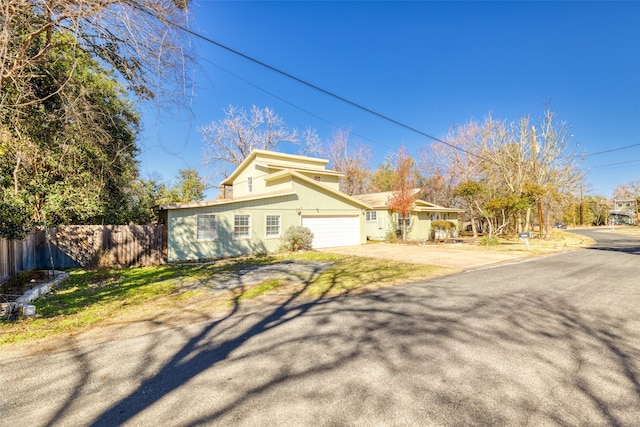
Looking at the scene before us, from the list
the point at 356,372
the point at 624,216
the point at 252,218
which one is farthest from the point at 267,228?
the point at 624,216

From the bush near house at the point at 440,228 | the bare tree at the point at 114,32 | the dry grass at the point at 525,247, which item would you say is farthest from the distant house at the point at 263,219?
the bare tree at the point at 114,32

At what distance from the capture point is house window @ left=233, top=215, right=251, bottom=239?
14914 millimetres

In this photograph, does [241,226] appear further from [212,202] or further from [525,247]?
[525,247]

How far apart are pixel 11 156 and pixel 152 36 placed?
9.09 m

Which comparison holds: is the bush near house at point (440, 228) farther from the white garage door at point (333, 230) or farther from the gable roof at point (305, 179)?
the white garage door at point (333, 230)

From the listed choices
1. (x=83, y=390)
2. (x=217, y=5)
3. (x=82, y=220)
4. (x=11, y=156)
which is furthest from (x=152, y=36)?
(x=82, y=220)

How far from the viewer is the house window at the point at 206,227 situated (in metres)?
13.9

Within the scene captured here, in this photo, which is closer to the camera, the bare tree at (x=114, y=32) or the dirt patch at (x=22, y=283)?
the bare tree at (x=114, y=32)

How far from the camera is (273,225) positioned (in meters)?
16.2

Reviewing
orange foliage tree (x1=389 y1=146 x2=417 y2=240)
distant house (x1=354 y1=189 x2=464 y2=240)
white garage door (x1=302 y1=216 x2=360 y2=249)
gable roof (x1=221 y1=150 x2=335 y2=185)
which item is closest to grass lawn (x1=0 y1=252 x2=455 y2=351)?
white garage door (x1=302 y1=216 x2=360 y2=249)

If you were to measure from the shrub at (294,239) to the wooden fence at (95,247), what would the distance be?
5883mm

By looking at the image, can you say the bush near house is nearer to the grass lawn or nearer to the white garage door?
the white garage door

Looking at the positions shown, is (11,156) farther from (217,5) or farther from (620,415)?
(620,415)

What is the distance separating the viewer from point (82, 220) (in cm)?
1266
